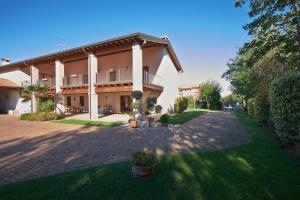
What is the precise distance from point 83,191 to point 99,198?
49cm

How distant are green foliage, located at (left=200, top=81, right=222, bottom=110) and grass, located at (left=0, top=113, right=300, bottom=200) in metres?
30.0

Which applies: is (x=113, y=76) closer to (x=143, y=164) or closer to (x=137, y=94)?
(x=137, y=94)

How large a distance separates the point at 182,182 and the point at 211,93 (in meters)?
32.6

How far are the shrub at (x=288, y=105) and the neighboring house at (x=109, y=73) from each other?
934 centimetres

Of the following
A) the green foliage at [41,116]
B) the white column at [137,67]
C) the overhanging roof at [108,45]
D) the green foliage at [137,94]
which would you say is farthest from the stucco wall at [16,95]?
the green foliage at [137,94]

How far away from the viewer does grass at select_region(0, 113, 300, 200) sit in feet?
11.2

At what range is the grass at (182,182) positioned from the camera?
11.2ft

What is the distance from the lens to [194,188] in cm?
363

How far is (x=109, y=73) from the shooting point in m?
18.6

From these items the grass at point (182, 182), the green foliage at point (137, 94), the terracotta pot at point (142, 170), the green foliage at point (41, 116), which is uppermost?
the green foliage at point (137, 94)

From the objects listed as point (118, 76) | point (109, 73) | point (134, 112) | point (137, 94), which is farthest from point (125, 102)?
point (134, 112)

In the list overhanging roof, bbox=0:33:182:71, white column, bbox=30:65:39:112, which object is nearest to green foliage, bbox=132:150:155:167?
overhanging roof, bbox=0:33:182:71

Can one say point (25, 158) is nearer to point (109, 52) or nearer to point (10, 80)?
point (109, 52)

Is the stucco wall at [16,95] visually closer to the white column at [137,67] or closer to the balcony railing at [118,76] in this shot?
the balcony railing at [118,76]
